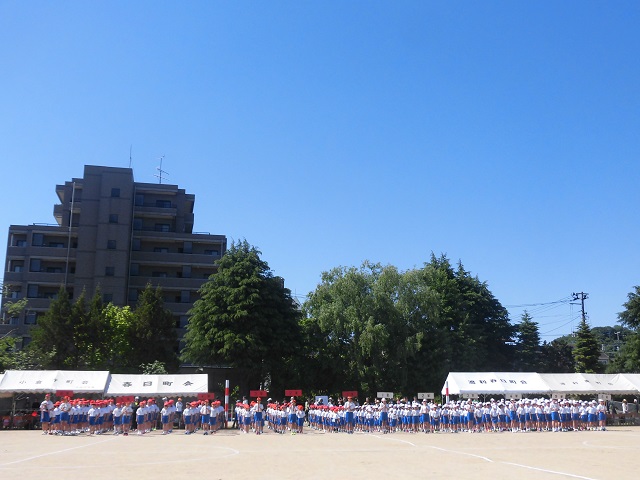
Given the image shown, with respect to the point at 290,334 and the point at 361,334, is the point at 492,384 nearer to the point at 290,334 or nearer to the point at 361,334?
the point at 361,334

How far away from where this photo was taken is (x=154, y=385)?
38375mm

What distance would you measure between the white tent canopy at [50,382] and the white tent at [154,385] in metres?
0.75

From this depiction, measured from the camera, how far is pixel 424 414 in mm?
35312

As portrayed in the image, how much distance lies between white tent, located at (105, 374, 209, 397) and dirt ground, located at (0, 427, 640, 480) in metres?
9.13

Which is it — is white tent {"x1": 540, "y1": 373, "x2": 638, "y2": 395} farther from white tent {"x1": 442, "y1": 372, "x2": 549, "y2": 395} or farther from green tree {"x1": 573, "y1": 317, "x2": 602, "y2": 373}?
green tree {"x1": 573, "y1": 317, "x2": 602, "y2": 373}

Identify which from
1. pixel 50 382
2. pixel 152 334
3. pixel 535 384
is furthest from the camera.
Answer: pixel 152 334

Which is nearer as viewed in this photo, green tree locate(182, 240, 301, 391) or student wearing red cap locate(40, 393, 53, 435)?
student wearing red cap locate(40, 393, 53, 435)

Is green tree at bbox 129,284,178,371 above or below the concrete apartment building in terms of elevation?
below

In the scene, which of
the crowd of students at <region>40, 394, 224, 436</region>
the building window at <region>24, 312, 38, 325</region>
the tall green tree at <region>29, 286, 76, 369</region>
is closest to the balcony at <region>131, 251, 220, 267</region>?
the building window at <region>24, 312, 38, 325</region>

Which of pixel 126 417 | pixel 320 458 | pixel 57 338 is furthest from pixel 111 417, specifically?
pixel 57 338

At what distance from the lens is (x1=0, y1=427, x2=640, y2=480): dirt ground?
626 inches

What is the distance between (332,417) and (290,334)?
1327 cm

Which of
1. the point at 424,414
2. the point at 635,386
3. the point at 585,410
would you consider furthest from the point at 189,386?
the point at 635,386

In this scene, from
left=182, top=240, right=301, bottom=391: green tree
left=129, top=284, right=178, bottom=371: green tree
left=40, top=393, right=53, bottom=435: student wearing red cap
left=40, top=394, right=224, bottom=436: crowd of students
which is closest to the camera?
left=40, top=394, right=224, bottom=436: crowd of students
